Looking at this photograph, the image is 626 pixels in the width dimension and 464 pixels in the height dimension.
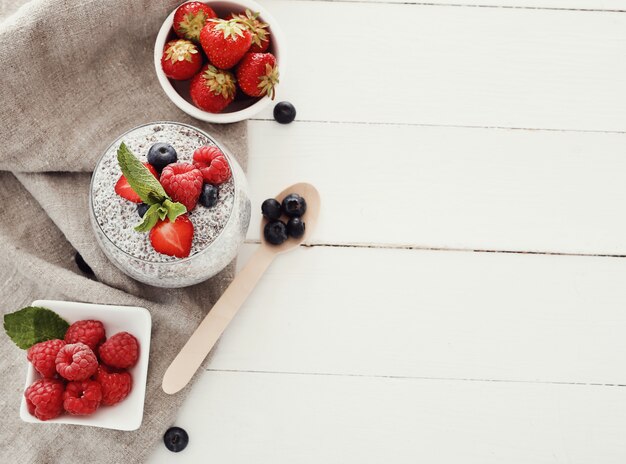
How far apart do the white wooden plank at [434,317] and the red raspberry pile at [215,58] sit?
0.27 m

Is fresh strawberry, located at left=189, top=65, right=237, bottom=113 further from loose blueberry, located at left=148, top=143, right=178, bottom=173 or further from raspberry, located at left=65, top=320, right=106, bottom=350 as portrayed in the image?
raspberry, located at left=65, top=320, right=106, bottom=350

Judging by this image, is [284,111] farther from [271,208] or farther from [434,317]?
[434,317]

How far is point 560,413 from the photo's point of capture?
1.09 meters

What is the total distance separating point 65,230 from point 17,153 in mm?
136

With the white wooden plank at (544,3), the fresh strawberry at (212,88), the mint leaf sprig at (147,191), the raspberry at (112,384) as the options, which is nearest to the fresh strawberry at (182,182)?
the mint leaf sprig at (147,191)

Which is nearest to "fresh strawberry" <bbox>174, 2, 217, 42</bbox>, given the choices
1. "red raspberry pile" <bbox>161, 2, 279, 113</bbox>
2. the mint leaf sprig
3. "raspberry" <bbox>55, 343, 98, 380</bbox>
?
"red raspberry pile" <bbox>161, 2, 279, 113</bbox>

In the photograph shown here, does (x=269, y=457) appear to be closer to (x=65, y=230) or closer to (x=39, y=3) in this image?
(x=65, y=230)

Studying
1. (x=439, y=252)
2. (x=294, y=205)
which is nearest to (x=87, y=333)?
(x=294, y=205)

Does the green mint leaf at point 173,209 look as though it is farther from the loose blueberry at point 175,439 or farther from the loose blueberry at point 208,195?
the loose blueberry at point 175,439

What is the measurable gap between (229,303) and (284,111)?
0.34m

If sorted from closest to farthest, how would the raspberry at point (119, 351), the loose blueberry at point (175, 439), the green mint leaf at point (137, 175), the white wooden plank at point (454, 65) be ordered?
the green mint leaf at point (137, 175)
the raspberry at point (119, 351)
the loose blueberry at point (175, 439)
the white wooden plank at point (454, 65)

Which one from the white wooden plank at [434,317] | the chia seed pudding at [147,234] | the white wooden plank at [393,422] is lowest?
the white wooden plank at [393,422]

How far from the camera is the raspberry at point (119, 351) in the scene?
0.90 metres

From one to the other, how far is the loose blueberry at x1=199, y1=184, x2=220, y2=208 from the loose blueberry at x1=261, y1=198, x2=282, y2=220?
17 cm
